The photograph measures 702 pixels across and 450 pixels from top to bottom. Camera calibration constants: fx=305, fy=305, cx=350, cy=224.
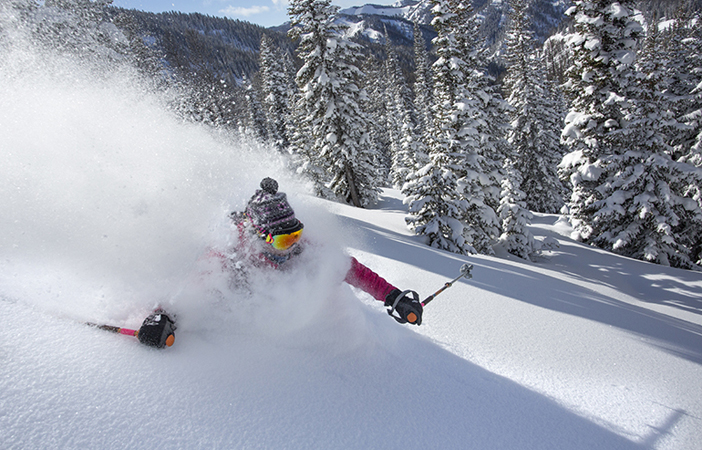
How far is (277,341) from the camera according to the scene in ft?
10.3

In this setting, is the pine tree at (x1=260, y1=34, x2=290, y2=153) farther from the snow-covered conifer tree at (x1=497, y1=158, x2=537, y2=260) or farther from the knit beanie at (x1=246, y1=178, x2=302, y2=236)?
the knit beanie at (x1=246, y1=178, x2=302, y2=236)

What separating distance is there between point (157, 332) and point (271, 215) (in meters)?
1.43

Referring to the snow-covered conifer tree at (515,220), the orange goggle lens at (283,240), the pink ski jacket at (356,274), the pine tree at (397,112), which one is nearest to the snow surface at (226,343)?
the pink ski jacket at (356,274)

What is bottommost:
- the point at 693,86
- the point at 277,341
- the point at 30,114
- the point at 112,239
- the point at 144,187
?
the point at 277,341

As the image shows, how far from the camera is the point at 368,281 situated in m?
3.53

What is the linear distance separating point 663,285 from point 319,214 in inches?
517

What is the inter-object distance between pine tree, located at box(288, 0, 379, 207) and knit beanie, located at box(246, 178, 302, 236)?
53.2 ft

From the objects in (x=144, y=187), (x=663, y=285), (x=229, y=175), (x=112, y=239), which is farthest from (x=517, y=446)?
(x=663, y=285)

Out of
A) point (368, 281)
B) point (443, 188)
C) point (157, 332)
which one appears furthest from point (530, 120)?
point (157, 332)

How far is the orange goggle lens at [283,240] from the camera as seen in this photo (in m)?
3.15

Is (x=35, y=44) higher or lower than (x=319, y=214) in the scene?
higher

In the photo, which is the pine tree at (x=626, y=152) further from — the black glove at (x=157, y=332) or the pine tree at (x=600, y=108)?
the black glove at (x=157, y=332)

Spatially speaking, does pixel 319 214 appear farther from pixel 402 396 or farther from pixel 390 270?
pixel 402 396

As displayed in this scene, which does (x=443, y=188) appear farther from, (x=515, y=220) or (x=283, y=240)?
(x=283, y=240)
